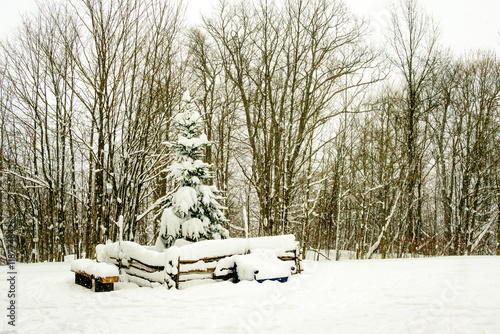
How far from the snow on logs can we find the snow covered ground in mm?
393

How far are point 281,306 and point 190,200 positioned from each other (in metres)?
3.96

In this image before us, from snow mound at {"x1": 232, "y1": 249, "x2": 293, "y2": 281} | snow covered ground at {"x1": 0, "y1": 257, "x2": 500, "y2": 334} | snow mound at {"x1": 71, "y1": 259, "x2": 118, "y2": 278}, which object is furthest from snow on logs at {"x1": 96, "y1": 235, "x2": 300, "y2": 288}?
snow mound at {"x1": 71, "y1": 259, "x2": 118, "y2": 278}

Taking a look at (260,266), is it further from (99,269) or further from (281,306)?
(99,269)

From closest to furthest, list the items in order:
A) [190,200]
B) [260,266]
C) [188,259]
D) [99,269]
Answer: [188,259]
[99,269]
[260,266]
[190,200]

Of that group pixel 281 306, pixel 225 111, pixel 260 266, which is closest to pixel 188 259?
pixel 260 266

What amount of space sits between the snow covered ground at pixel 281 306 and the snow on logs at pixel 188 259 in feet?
1.29

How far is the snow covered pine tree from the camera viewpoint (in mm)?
9516

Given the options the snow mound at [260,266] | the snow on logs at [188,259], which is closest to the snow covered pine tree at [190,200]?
the snow on logs at [188,259]

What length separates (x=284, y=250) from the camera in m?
10.1

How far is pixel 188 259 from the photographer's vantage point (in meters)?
8.12

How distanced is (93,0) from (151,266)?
9715 mm

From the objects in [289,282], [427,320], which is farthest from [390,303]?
[289,282]

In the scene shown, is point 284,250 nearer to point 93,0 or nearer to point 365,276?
point 365,276

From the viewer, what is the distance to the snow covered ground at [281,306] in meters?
5.26
